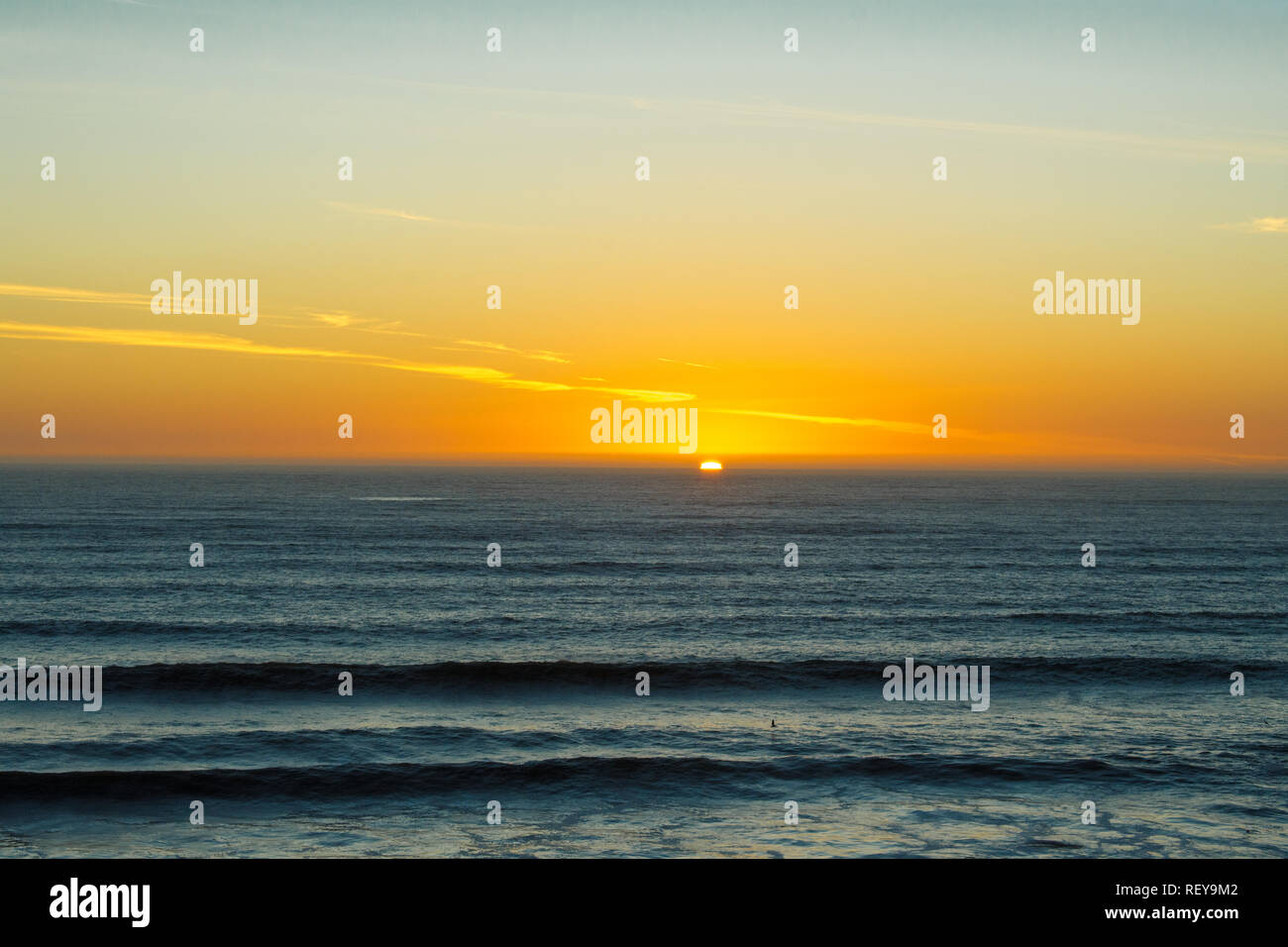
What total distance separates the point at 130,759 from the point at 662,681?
17478mm

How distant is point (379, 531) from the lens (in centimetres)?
9256

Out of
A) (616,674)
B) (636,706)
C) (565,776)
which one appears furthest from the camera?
(616,674)

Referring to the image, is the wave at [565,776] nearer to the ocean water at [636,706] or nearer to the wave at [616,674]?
the ocean water at [636,706]

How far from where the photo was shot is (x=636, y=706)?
33.8 meters

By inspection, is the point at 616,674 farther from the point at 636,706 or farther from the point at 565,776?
Answer: the point at 565,776

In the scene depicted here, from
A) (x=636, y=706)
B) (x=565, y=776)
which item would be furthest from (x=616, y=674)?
(x=565, y=776)

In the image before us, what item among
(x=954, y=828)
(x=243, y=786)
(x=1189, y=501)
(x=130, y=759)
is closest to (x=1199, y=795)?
(x=954, y=828)

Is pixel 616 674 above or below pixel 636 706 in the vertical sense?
above

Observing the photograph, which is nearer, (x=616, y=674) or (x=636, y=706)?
(x=636, y=706)

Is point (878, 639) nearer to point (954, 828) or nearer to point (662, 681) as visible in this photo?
point (662, 681)

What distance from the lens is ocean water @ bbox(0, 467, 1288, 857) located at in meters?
22.4

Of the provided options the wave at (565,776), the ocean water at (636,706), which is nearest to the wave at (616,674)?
the ocean water at (636,706)

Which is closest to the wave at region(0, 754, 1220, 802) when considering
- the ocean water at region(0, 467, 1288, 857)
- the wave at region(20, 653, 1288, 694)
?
the ocean water at region(0, 467, 1288, 857)

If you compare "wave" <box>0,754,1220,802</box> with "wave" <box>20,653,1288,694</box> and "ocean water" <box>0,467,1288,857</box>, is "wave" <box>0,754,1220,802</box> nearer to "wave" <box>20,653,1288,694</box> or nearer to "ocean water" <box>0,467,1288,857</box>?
"ocean water" <box>0,467,1288,857</box>
